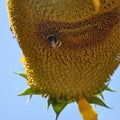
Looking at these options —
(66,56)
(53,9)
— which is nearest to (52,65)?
(66,56)

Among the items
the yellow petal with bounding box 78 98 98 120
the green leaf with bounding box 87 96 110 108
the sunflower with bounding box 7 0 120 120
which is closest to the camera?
the sunflower with bounding box 7 0 120 120

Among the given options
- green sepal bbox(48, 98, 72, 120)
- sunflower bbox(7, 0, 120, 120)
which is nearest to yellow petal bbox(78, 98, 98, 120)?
sunflower bbox(7, 0, 120, 120)

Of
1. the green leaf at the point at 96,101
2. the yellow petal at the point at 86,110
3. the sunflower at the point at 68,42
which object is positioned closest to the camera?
the sunflower at the point at 68,42

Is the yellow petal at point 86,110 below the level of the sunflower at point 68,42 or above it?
below

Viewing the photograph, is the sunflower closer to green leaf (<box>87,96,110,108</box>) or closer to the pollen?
the pollen

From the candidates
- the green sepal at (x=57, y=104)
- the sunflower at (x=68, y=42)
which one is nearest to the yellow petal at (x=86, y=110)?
the sunflower at (x=68, y=42)

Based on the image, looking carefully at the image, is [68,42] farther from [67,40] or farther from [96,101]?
[96,101]

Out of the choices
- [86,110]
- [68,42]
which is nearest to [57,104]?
[86,110]

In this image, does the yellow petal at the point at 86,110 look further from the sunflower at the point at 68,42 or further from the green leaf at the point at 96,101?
the green leaf at the point at 96,101
